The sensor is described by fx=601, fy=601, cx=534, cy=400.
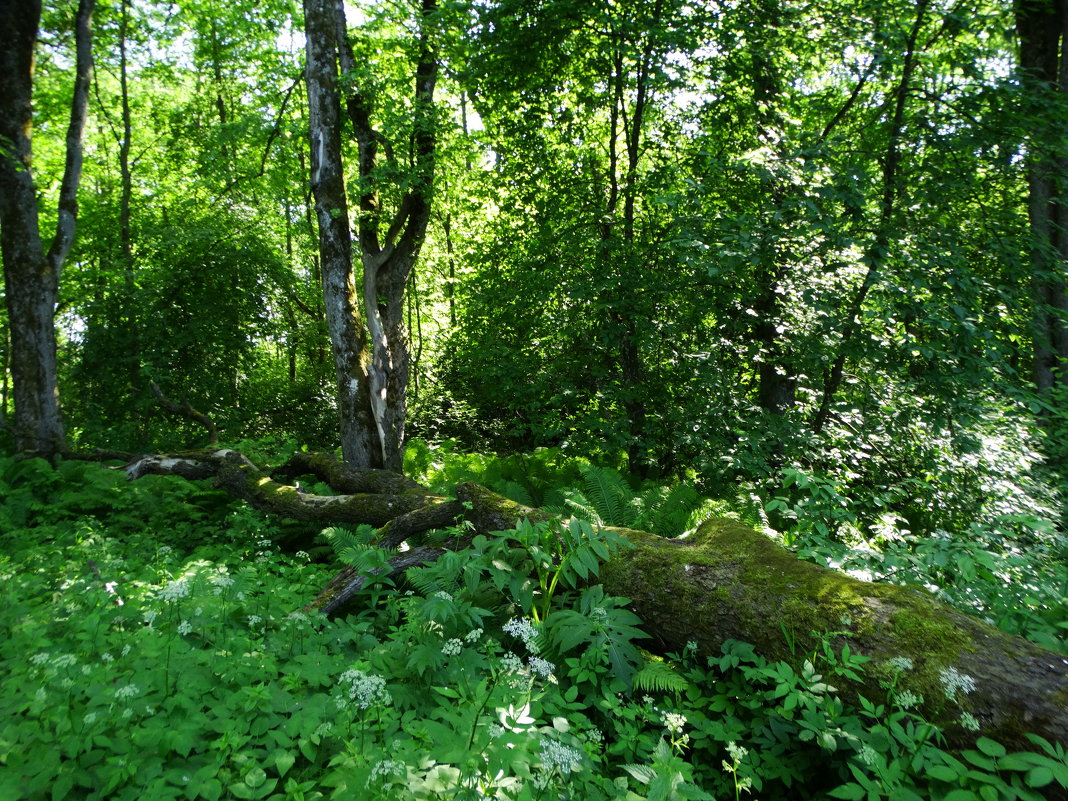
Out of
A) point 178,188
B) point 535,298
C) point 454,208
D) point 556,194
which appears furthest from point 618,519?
point 178,188

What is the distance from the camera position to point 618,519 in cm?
595

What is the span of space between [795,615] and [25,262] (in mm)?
10177

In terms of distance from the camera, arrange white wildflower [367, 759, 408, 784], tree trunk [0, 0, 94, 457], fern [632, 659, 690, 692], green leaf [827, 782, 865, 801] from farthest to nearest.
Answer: tree trunk [0, 0, 94, 457], fern [632, 659, 690, 692], green leaf [827, 782, 865, 801], white wildflower [367, 759, 408, 784]

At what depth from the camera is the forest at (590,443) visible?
2.27 meters

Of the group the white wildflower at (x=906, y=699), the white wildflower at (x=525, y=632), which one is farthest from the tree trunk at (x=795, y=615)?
the white wildflower at (x=525, y=632)

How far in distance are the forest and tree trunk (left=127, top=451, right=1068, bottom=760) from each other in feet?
0.06

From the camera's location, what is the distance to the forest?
89.2 inches

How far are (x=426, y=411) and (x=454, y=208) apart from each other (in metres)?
5.69

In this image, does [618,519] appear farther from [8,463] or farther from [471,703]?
[8,463]

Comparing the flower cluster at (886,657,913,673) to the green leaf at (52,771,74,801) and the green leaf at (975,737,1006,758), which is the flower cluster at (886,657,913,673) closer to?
the green leaf at (975,737,1006,758)

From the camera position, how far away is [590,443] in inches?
283

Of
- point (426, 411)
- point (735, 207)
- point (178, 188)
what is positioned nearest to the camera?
point (735, 207)

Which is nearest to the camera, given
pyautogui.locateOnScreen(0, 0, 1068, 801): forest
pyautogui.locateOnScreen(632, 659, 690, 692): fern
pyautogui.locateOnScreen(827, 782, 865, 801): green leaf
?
pyautogui.locateOnScreen(827, 782, 865, 801): green leaf

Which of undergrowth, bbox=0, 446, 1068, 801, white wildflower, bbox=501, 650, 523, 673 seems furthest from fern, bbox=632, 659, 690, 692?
white wildflower, bbox=501, 650, 523, 673
